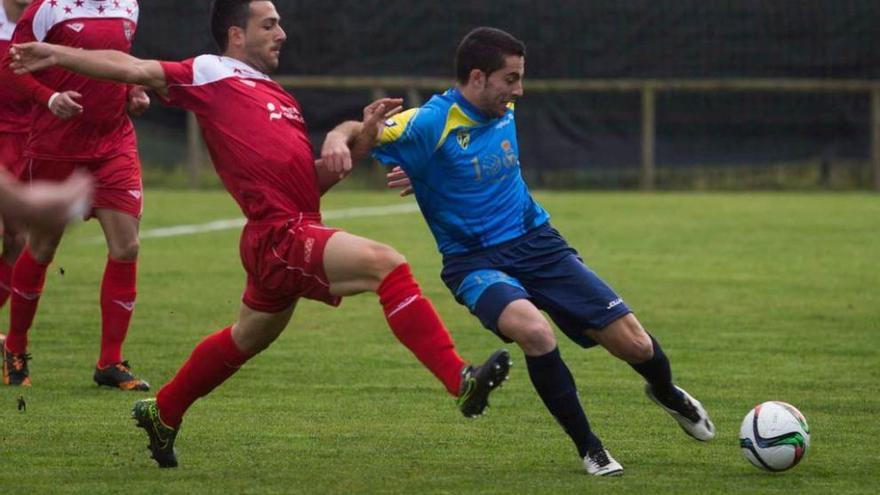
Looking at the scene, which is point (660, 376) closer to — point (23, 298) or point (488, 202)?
point (488, 202)

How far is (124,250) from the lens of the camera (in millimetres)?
8578

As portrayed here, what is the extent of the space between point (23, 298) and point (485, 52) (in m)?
3.19

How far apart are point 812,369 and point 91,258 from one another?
7.59 meters

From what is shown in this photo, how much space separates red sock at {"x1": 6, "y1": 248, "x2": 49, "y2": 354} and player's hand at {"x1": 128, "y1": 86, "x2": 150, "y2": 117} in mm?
965

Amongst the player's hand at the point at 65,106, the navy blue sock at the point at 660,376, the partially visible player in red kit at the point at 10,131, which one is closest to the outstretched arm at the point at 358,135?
the navy blue sock at the point at 660,376

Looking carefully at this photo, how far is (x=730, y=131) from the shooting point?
22859 millimetres

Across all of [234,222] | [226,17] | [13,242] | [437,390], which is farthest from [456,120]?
[234,222]

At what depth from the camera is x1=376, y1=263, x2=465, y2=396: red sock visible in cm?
A: 596

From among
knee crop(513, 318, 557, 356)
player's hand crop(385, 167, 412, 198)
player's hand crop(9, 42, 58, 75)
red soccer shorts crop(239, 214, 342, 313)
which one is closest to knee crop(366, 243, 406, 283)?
red soccer shorts crop(239, 214, 342, 313)

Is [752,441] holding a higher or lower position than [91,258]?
higher

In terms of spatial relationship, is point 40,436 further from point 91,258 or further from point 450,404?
point 91,258

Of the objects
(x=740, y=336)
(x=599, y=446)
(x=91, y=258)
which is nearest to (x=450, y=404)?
(x=599, y=446)

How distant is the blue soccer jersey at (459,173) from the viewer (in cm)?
675

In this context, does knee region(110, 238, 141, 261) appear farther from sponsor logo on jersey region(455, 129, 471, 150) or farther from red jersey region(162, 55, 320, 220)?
sponsor logo on jersey region(455, 129, 471, 150)
